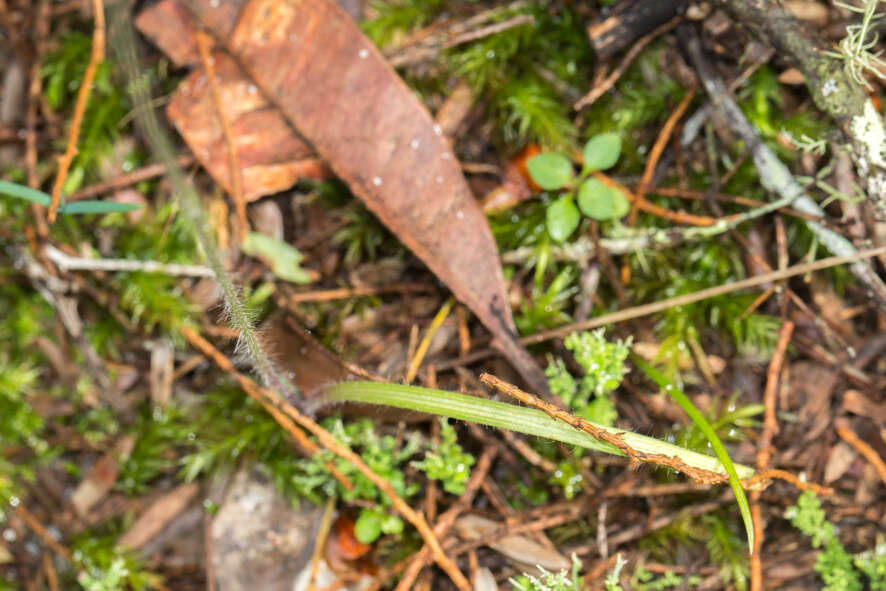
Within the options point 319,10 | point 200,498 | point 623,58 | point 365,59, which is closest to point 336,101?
point 365,59

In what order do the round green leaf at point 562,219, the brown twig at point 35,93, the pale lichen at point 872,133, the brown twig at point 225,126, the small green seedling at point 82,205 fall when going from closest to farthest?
the pale lichen at point 872,133 → the small green seedling at point 82,205 → the round green leaf at point 562,219 → the brown twig at point 225,126 → the brown twig at point 35,93

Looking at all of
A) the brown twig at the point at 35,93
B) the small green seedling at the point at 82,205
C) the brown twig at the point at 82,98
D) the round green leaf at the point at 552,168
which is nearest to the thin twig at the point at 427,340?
the round green leaf at the point at 552,168

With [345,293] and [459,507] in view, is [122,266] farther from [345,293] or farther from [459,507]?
[459,507]

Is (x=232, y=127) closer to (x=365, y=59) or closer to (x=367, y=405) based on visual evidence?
(x=365, y=59)

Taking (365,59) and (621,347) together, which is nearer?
(621,347)

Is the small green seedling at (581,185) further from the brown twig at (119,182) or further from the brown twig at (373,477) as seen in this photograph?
the brown twig at (119,182)

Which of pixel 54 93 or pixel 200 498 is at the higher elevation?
pixel 54 93

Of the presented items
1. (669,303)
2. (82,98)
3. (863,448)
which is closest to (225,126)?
(82,98)
